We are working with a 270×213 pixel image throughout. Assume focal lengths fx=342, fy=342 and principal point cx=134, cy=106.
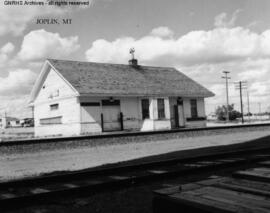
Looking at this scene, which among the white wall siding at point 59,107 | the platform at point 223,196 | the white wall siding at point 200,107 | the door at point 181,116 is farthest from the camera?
the white wall siding at point 200,107

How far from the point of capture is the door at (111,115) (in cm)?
2605

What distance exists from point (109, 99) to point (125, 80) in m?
3.62

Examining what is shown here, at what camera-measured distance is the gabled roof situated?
26.2 metres

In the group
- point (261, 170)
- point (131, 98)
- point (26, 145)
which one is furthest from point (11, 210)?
point (131, 98)

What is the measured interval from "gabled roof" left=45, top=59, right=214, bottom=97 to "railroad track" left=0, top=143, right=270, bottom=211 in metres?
15.9

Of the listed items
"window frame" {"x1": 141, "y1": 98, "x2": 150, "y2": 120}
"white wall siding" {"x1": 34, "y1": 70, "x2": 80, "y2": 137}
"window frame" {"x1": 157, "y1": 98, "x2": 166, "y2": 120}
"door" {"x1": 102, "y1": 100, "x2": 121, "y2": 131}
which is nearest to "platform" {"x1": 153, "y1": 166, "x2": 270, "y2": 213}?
"white wall siding" {"x1": 34, "y1": 70, "x2": 80, "y2": 137}

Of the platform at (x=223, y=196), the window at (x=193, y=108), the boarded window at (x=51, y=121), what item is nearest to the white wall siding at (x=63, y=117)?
the boarded window at (x=51, y=121)

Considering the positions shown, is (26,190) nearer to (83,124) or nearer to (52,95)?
(83,124)

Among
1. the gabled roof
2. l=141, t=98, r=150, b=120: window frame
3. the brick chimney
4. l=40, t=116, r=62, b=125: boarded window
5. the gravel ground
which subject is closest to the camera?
the gravel ground

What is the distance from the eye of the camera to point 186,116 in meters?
30.8

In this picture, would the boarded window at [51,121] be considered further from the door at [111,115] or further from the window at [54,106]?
the door at [111,115]

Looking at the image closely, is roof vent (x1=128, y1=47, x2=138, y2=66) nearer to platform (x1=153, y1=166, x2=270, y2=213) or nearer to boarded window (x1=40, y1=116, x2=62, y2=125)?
boarded window (x1=40, y1=116, x2=62, y2=125)

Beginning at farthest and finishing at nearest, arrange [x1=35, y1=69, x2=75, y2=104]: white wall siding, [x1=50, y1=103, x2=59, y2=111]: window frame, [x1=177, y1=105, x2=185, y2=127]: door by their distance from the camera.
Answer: [x1=177, y1=105, x2=185, y2=127]: door, [x1=50, y1=103, x2=59, y2=111]: window frame, [x1=35, y1=69, x2=75, y2=104]: white wall siding

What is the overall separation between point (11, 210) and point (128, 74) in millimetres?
25961
